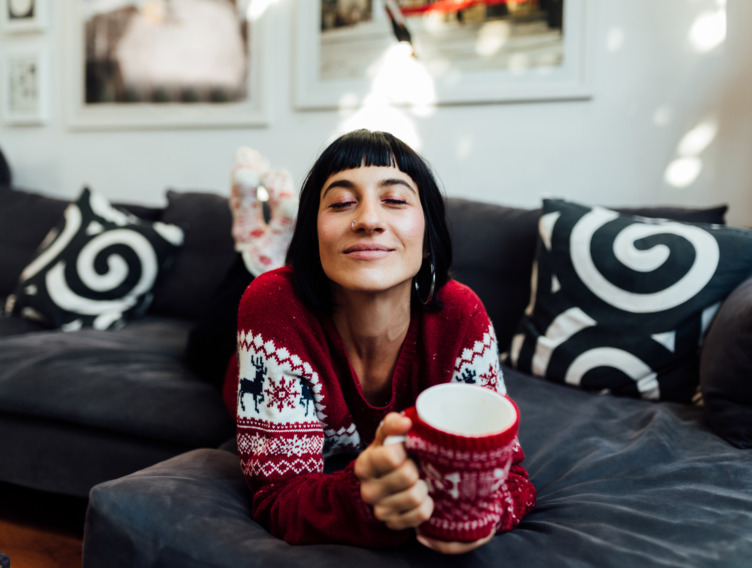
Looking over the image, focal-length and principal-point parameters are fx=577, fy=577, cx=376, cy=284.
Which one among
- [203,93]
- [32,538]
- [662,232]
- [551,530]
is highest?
[203,93]

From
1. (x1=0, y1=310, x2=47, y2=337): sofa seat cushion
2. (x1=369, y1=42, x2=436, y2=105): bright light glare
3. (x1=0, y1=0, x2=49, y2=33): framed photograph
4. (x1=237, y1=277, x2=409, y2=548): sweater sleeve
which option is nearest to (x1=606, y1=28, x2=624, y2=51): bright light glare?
(x1=369, y1=42, x2=436, y2=105): bright light glare

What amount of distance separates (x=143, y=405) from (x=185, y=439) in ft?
0.45

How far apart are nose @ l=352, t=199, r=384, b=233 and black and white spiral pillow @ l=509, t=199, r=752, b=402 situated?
75 cm

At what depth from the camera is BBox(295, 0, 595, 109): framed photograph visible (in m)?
1.92

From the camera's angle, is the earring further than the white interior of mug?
Yes

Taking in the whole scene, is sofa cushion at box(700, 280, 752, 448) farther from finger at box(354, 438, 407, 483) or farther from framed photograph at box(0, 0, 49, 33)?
framed photograph at box(0, 0, 49, 33)

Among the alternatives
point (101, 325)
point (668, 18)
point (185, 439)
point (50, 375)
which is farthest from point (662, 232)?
point (101, 325)

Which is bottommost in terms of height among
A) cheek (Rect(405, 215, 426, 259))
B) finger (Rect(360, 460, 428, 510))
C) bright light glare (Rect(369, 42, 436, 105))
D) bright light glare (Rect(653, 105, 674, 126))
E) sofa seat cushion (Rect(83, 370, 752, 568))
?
sofa seat cushion (Rect(83, 370, 752, 568))

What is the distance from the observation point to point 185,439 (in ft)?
4.09

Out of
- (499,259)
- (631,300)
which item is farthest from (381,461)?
(499,259)

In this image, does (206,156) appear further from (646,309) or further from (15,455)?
(646,309)

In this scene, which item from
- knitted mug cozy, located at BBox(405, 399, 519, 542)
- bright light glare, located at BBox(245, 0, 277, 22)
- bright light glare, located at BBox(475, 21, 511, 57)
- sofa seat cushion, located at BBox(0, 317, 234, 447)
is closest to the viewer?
knitted mug cozy, located at BBox(405, 399, 519, 542)

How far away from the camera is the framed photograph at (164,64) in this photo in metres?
2.36

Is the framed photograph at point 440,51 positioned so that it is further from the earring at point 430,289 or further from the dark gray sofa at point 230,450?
the earring at point 430,289
